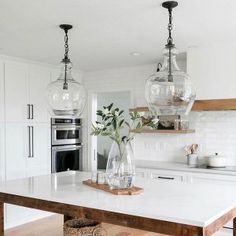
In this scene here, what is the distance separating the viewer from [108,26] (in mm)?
3053

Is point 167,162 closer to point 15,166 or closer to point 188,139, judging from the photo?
point 188,139

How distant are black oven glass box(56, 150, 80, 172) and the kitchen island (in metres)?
2.37

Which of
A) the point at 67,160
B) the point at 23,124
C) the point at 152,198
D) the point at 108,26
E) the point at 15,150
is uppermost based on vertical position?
the point at 108,26

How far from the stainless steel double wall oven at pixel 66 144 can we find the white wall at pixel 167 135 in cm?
77

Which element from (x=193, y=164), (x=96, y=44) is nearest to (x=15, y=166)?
(x=96, y=44)

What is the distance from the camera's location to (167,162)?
4820 millimetres

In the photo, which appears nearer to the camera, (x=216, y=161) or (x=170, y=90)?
(x=170, y=90)

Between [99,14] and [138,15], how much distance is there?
332 mm

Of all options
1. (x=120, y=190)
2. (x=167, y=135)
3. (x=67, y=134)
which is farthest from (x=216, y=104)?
(x=67, y=134)

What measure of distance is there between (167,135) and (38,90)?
6.87 feet

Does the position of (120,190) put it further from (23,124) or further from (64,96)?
(23,124)

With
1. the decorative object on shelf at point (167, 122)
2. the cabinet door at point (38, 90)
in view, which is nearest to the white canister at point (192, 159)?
the decorative object on shelf at point (167, 122)

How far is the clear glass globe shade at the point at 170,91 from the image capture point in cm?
231

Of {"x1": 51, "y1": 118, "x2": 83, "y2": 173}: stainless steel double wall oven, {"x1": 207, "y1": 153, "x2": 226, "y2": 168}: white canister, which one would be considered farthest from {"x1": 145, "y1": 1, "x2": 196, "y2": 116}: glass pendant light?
{"x1": 51, "y1": 118, "x2": 83, "y2": 173}: stainless steel double wall oven
